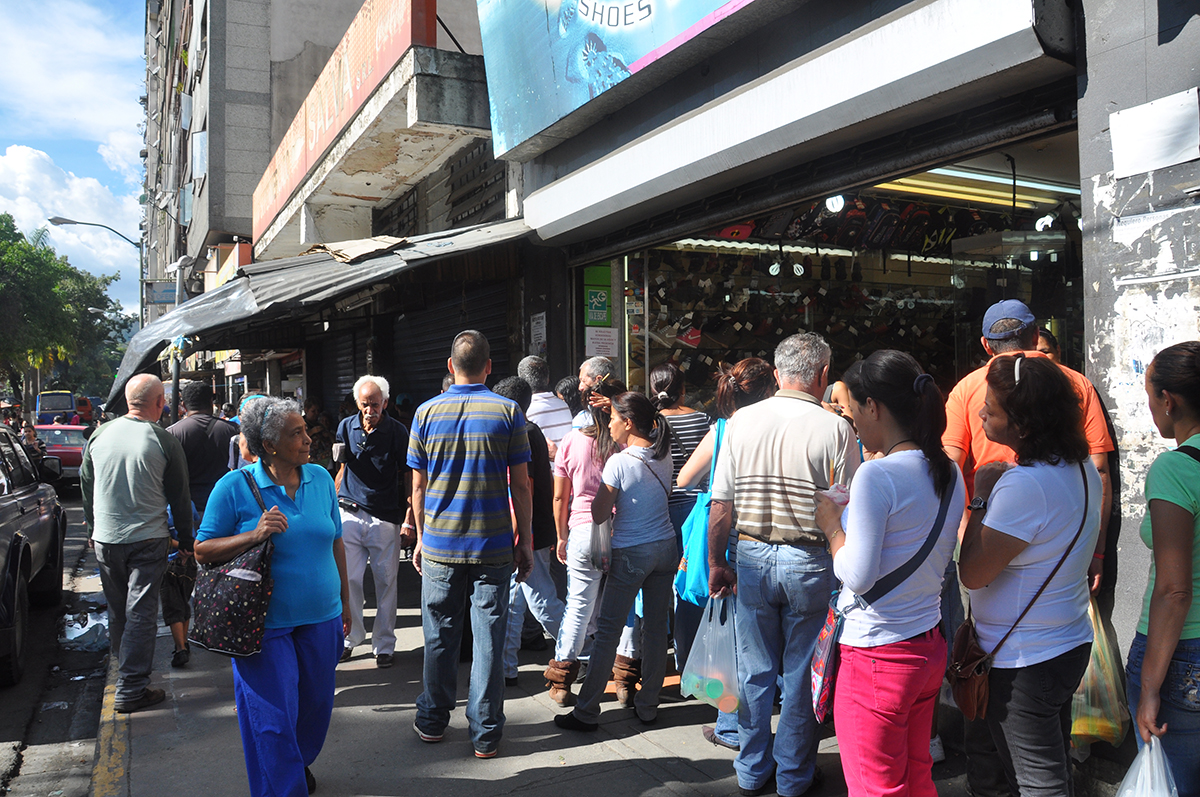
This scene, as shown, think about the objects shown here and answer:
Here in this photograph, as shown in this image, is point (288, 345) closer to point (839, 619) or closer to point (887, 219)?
point (887, 219)

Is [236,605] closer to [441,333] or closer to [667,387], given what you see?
[667,387]

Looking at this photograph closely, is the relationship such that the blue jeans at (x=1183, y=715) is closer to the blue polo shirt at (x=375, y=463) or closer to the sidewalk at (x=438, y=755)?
the sidewalk at (x=438, y=755)

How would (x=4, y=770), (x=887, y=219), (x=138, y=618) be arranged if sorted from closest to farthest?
(x=4, y=770) < (x=138, y=618) < (x=887, y=219)

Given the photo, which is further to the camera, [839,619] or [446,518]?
[446,518]

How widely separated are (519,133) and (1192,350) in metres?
6.24

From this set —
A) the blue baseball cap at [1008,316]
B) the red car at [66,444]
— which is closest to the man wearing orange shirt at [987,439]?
the blue baseball cap at [1008,316]

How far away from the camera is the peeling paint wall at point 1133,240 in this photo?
3.27m

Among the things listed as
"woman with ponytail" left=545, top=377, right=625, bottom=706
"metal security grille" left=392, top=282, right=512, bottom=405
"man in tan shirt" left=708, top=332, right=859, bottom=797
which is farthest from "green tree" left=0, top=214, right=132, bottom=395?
"man in tan shirt" left=708, top=332, right=859, bottom=797

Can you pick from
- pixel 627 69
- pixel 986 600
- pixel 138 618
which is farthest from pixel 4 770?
pixel 627 69

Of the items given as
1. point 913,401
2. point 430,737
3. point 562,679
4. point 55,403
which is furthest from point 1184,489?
point 55,403

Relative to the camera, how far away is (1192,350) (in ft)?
8.42

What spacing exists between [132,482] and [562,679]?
2.93 metres

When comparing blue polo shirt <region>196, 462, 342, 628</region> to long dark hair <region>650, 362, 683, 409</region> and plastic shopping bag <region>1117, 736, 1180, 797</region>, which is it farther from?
plastic shopping bag <region>1117, 736, 1180, 797</region>

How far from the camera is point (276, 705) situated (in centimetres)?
328
